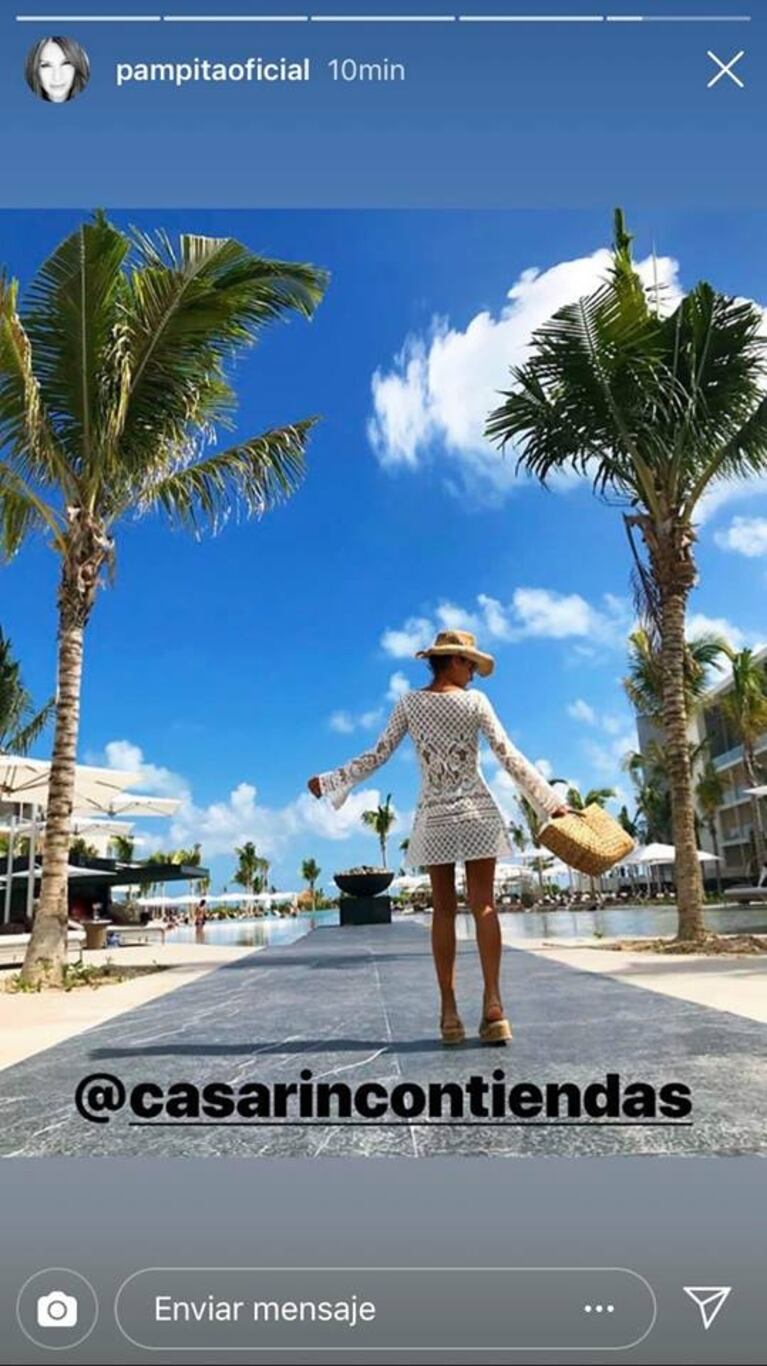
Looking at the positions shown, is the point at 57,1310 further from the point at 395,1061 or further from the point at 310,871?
the point at 310,871

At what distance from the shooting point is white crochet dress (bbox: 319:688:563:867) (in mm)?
2826

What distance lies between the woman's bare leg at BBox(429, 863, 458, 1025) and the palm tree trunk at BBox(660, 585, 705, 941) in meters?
5.69

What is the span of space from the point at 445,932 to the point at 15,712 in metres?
21.5

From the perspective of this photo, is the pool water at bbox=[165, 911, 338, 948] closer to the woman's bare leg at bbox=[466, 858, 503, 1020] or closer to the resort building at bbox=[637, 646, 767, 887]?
the woman's bare leg at bbox=[466, 858, 503, 1020]

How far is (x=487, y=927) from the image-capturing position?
110 inches

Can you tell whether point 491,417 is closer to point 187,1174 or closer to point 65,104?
point 65,104

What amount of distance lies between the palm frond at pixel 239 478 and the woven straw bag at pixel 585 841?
6.40 meters

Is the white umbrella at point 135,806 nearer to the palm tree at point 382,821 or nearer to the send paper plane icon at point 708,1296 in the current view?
the send paper plane icon at point 708,1296

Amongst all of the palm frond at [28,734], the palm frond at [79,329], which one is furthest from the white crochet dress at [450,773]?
the palm frond at [28,734]

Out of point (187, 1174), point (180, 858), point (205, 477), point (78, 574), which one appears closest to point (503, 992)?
point (187, 1174)

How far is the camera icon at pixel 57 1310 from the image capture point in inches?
40.5

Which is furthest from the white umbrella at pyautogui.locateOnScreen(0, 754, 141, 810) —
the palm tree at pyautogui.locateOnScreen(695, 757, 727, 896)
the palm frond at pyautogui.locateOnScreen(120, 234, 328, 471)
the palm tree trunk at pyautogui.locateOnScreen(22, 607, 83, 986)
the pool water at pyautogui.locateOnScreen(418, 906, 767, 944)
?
the palm tree at pyautogui.locateOnScreen(695, 757, 727, 896)

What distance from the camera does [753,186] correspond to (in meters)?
1.91

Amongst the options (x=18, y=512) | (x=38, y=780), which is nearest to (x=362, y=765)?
(x=18, y=512)
